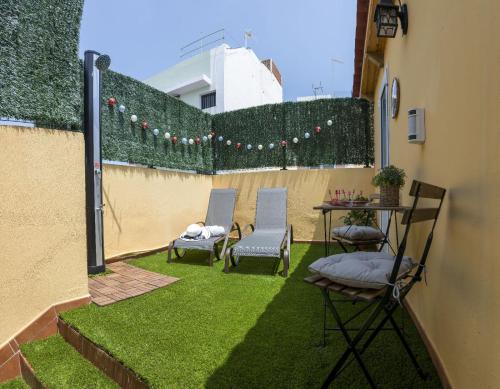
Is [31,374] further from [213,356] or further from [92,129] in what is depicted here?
[92,129]

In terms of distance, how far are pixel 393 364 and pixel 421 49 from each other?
243 centimetres

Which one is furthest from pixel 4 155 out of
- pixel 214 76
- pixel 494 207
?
pixel 214 76

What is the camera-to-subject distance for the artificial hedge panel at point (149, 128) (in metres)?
5.63

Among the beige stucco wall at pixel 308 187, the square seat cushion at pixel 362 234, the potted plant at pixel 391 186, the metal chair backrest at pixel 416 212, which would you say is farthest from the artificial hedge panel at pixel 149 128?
the metal chair backrest at pixel 416 212

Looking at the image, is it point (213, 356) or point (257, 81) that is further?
point (257, 81)

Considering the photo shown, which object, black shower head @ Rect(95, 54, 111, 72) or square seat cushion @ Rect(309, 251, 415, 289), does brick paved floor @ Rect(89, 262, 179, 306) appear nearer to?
square seat cushion @ Rect(309, 251, 415, 289)

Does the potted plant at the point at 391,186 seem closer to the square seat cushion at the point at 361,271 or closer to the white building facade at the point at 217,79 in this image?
the square seat cushion at the point at 361,271

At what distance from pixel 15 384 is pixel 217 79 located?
1802 centimetres

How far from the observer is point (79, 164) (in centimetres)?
343

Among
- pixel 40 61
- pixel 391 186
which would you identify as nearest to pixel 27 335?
pixel 40 61

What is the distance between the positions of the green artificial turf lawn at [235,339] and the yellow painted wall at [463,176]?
0.52m

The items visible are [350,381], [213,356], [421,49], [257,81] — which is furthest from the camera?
[257,81]

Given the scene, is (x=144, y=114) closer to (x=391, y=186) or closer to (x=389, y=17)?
(x=389, y=17)

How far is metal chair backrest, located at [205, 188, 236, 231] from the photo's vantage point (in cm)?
664
